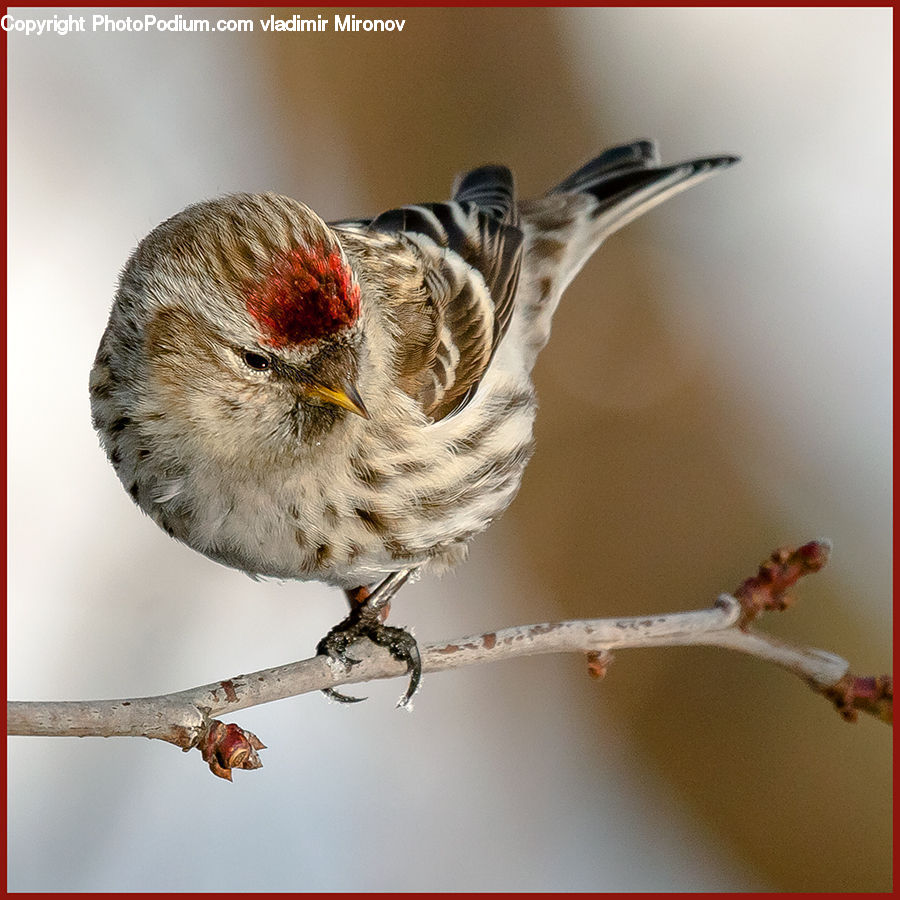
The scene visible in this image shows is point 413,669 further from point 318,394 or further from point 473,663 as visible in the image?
point 318,394

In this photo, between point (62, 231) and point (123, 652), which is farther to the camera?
point (62, 231)

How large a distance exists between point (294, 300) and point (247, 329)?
90mm

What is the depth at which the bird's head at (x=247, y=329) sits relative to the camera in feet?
5.83

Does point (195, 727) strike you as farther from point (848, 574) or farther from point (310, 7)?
point (310, 7)

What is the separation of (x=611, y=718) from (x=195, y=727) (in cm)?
230

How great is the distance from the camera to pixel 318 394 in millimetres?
1803

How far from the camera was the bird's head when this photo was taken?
1777 mm

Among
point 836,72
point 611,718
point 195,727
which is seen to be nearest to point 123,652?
point 611,718

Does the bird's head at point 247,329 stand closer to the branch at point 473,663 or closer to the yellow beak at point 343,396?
the yellow beak at point 343,396

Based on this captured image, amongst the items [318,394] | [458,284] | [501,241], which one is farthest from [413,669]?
[501,241]

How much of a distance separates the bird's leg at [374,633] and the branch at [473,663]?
1.1 inches

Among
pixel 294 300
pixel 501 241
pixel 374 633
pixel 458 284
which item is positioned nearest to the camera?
pixel 294 300

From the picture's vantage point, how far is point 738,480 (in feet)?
11.7

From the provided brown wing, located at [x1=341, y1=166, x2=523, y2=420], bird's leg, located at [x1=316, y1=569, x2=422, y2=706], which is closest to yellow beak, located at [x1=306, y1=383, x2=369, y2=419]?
brown wing, located at [x1=341, y1=166, x2=523, y2=420]
